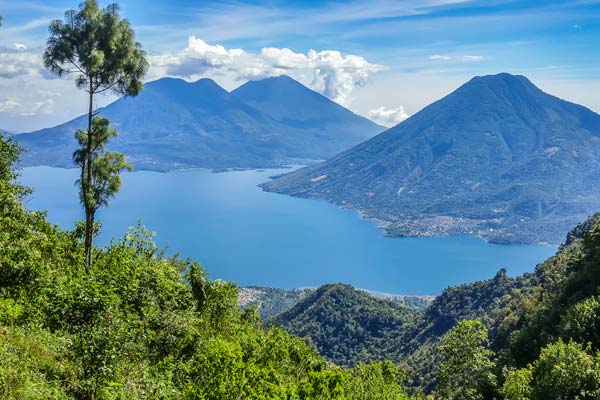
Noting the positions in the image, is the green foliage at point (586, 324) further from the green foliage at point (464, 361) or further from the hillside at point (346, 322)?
the hillside at point (346, 322)

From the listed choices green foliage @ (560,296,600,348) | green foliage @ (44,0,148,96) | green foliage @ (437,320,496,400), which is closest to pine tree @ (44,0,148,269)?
green foliage @ (44,0,148,96)

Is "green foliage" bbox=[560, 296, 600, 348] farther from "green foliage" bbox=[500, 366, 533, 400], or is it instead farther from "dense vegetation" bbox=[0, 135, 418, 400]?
"dense vegetation" bbox=[0, 135, 418, 400]

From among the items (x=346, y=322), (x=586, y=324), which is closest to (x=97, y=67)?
(x=586, y=324)

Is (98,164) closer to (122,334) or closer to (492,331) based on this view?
(122,334)

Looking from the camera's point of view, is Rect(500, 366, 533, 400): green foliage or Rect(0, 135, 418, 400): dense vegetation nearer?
Rect(0, 135, 418, 400): dense vegetation

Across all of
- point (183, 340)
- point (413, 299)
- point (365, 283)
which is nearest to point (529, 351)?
point (183, 340)

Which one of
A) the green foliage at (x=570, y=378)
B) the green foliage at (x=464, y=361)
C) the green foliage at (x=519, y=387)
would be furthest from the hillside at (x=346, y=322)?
the green foliage at (x=570, y=378)
